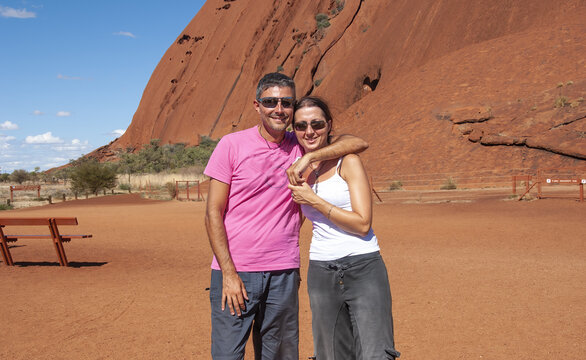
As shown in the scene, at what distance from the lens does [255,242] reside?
2.51 m

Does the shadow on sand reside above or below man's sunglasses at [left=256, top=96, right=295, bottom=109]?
below

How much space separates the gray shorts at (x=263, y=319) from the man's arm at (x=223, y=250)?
0.17ft

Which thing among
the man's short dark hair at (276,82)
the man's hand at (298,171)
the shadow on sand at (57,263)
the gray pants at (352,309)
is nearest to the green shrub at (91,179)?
the shadow on sand at (57,263)

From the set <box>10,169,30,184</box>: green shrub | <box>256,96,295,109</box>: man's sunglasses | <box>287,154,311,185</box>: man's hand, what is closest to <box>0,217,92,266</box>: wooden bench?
<box>256,96,295,109</box>: man's sunglasses

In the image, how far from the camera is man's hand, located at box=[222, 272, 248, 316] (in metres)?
2.44

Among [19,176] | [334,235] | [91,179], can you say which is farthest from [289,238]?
[19,176]

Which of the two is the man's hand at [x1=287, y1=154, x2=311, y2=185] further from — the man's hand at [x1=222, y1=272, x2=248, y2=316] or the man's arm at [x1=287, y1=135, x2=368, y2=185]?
the man's hand at [x1=222, y1=272, x2=248, y2=316]

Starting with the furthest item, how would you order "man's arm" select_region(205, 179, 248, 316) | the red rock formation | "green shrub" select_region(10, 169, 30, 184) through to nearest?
1. "green shrub" select_region(10, 169, 30, 184)
2. the red rock formation
3. "man's arm" select_region(205, 179, 248, 316)

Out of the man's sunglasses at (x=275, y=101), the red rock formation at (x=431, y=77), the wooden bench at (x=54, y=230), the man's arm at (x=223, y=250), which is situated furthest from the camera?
the red rock formation at (x=431, y=77)

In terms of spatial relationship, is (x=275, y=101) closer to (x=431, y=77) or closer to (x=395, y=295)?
(x=395, y=295)

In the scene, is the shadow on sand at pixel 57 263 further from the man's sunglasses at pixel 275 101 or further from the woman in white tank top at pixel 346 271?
the woman in white tank top at pixel 346 271

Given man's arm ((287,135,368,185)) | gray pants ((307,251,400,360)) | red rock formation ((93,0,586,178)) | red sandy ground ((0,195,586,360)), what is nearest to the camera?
gray pants ((307,251,400,360))

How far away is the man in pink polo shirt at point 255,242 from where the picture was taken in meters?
2.49

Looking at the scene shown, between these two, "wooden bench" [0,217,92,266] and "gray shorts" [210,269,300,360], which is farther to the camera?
"wooden bench" [0,217,92,266]
